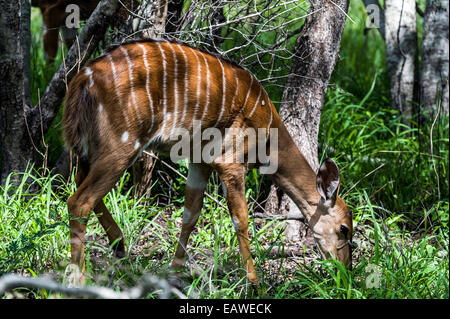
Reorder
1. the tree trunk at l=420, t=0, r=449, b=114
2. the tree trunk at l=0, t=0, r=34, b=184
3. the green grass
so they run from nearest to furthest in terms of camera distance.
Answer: the green grass
the tree trunk at l=0, t=0, r=34, b=184
the tree trunk at l=420, t=0, r=449, b=114

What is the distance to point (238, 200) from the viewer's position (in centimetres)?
398

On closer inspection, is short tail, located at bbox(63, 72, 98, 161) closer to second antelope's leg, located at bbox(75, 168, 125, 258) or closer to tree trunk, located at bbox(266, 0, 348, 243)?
second antelope's leg, located at bbox(75, 168, 125, 258)

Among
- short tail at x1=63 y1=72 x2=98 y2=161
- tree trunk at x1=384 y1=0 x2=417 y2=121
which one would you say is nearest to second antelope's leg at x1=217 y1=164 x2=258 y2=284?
short tail at x1=63 y1=72 x2=98 y2=161

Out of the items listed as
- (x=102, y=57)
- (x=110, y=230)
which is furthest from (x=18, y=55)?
(x=110, y=230)

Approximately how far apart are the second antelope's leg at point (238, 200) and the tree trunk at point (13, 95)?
5.42ft

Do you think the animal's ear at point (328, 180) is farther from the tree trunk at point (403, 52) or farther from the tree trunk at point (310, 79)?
the tree trunk at point (403, 52)

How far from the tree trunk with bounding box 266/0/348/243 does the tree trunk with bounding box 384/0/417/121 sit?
1830 millimetres

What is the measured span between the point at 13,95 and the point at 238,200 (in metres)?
1.87

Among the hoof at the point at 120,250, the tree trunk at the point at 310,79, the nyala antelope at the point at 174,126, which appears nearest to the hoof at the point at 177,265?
the nyala antelope at the point at 174,126

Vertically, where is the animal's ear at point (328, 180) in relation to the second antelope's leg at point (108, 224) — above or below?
above

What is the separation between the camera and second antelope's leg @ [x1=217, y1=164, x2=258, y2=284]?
12.9ft

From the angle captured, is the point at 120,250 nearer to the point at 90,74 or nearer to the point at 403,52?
the point at 90,74

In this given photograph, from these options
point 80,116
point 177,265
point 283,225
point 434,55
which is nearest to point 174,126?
point 80,116

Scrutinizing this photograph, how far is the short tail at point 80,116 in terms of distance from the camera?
138 inches
